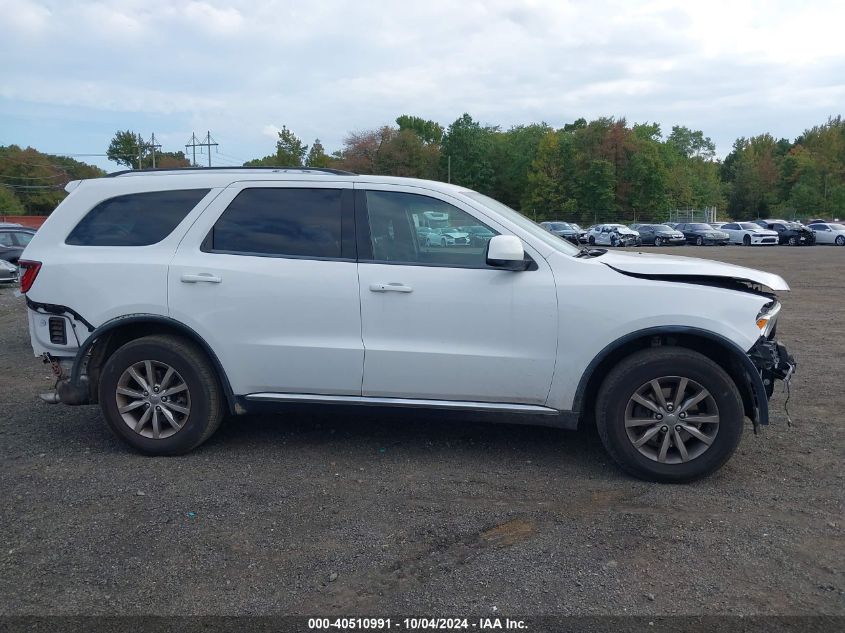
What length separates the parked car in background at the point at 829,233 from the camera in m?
39.5

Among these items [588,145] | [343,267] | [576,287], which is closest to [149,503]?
[343,267]

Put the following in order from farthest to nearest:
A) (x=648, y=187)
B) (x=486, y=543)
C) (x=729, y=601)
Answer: (x=648, y=187) → (x=486, y=543) → (x=729, y=601)

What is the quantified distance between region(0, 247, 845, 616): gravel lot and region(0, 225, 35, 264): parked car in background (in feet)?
51.0

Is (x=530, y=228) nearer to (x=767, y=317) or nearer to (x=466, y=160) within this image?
(x=767, y=317)

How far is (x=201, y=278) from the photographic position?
4688 mm

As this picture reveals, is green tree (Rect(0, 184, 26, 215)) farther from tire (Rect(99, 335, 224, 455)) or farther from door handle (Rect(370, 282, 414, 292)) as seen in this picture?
door handle (Rect(370, 282, 414, 292))

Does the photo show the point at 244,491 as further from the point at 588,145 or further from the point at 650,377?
the point at 588,145

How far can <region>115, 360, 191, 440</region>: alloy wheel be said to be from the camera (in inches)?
189

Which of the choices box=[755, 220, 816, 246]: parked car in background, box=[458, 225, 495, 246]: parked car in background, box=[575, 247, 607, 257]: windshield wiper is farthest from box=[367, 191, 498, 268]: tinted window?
box=[755, 220, 816, 246]: parked car in background

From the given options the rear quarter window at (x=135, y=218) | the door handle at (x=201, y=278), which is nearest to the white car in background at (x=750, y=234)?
Result: the rear quarter window at (x=135, y=218)

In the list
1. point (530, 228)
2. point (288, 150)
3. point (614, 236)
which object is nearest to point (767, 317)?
point (530, 228)

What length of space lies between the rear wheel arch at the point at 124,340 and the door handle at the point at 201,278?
0.28 metres

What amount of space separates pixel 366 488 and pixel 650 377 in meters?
1.82

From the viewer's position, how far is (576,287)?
437 centimetres
